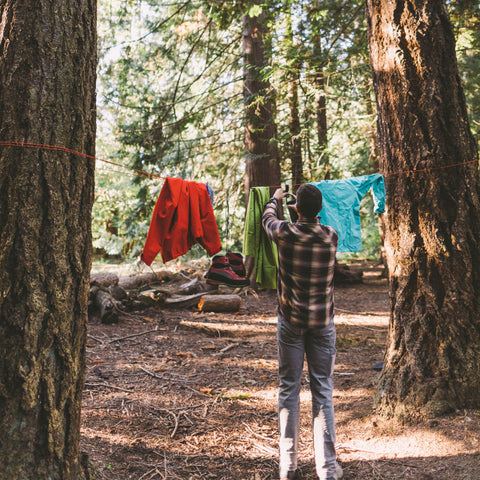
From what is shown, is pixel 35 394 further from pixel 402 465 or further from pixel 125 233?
pixel 125 233

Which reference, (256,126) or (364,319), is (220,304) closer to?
(364,319)

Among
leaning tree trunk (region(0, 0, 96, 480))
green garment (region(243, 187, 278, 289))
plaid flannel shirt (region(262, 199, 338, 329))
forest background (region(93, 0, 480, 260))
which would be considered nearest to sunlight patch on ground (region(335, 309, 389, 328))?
forest background (region(93, 0, 480, 260))

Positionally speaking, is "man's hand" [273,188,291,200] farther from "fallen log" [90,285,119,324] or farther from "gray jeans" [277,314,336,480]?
"fallen log" [90,285,119,324]

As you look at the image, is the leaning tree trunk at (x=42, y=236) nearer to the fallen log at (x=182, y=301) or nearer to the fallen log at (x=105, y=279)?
the fallen log at (x=182, y=301)

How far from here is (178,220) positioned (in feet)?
14.5

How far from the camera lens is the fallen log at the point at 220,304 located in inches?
357

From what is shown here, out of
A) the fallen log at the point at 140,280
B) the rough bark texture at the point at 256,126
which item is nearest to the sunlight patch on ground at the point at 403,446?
the rough bark texture at the point at 256,126

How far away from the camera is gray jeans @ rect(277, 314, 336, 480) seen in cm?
306

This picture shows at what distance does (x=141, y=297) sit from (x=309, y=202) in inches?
274

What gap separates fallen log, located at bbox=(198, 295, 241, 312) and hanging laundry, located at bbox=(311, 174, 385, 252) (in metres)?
4.36

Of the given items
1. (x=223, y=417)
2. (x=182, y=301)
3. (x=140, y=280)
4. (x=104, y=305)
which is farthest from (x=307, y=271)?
(x=140, y=280)

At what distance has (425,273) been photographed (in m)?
3.76

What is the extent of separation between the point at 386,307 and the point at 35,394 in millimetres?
8869

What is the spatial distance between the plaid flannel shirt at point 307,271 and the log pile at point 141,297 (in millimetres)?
5642
